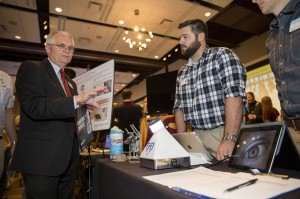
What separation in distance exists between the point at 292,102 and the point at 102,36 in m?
5.65

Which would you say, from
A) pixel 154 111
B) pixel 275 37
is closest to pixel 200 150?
pixel 275 37

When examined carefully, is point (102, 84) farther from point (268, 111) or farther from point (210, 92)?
point (268, 111)

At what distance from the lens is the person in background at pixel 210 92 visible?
136cm

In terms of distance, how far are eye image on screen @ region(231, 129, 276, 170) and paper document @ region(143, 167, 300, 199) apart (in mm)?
107

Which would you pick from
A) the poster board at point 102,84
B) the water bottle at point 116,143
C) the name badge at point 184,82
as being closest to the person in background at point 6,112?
the poster board at point 102,84

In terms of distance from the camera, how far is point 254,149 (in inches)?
33.0

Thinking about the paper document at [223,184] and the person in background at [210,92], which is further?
the person in background at [210,92]

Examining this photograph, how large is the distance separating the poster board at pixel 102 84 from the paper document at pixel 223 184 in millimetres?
804

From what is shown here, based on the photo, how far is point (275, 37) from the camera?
1.26 m

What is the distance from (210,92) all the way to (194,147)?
0.53 m

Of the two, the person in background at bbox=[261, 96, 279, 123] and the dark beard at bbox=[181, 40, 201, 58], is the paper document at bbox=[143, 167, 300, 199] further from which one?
the person in background at bbox=[261, 96, 279, 123]

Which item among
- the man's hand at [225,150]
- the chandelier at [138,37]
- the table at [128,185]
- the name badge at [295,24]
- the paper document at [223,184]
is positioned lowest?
the table at [128,185]

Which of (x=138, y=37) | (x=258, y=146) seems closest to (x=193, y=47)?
(x=258, y=146)

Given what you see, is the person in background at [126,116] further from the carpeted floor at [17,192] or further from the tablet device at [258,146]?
the tablet device at [258,146]
